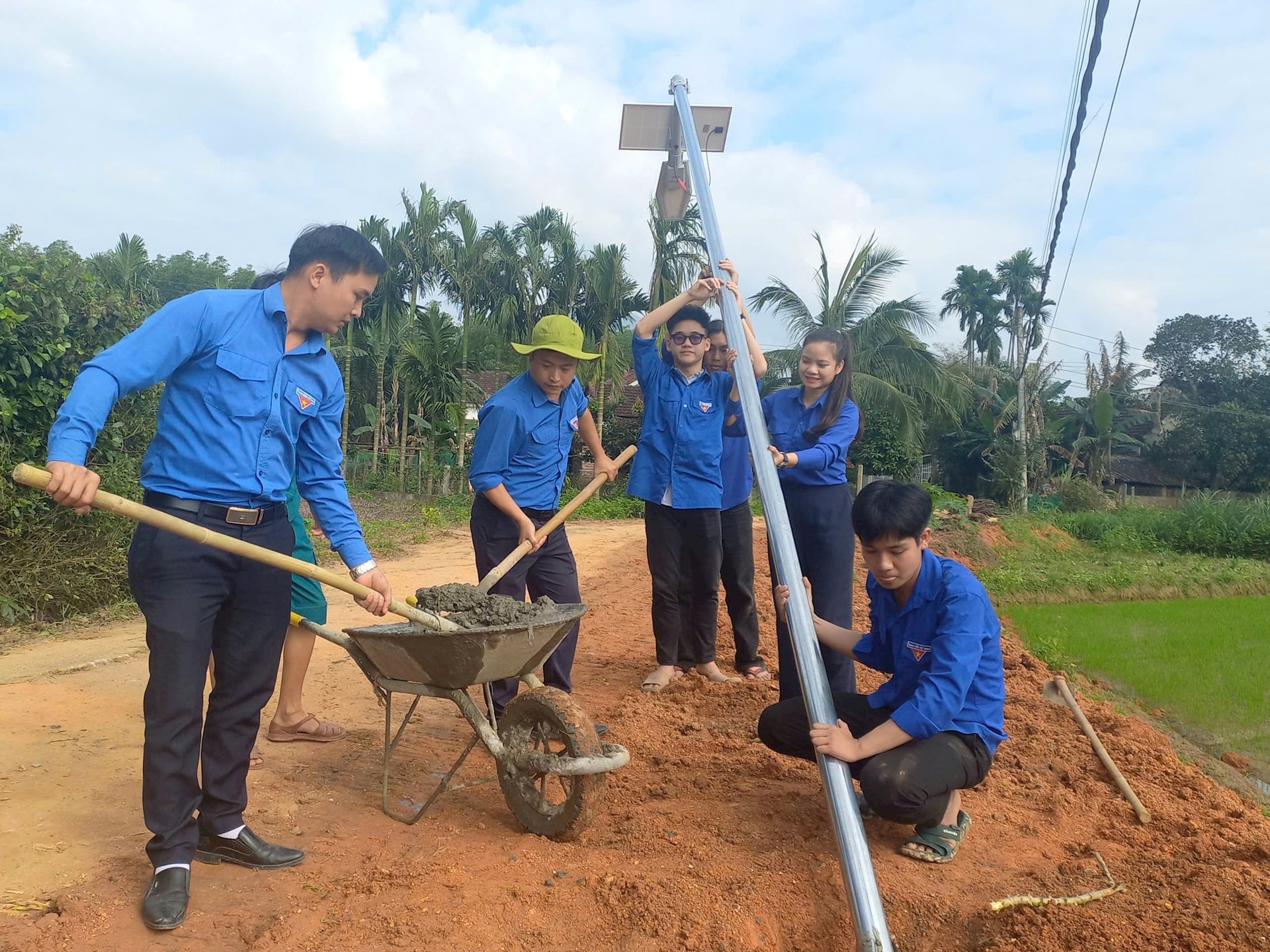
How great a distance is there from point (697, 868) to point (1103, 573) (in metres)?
10.5

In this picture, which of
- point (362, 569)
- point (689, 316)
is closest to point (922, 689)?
point (362, 569)

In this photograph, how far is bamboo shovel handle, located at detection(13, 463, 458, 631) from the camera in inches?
80.0

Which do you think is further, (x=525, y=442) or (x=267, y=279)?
(x=525, y=442)

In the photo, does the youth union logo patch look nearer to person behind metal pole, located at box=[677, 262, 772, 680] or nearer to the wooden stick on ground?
the wooden stick on ground

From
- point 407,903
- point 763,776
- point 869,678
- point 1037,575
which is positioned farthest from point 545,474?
point 1037,575

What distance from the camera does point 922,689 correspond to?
2723 mm

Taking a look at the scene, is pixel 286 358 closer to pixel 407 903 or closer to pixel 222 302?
pixel 222 302

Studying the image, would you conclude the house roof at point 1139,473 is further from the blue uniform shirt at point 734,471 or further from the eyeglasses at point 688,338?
the eyeglasses at point 688,338

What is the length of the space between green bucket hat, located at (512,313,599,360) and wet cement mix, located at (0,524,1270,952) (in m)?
1.72

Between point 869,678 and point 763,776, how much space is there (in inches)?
76.7

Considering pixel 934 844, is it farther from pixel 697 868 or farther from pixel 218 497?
pixel 218 497

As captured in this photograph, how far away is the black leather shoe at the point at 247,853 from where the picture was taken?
272 centimetres

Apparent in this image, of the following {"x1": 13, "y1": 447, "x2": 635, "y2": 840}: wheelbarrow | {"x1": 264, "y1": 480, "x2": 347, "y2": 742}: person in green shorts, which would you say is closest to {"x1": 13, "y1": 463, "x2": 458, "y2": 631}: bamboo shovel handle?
{"x1": 13, "y1": 447, "x2": 635, "y2": 840}: wheelbarrow

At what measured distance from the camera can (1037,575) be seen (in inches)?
433
